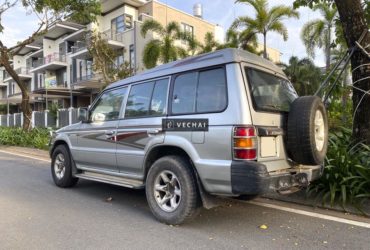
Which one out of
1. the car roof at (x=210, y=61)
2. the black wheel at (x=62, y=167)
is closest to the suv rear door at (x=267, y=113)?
the car roof at (x=210, y=61)

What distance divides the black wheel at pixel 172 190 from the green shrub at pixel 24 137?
1229 cm

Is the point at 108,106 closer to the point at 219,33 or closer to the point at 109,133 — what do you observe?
the point at 109,133

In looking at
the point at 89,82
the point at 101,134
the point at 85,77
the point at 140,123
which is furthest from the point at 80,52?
the point at 140,123

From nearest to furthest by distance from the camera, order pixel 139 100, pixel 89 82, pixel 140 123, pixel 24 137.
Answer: pixel 140 123 < pixel 139 100 < pixel 24 137 < pixel 89 82

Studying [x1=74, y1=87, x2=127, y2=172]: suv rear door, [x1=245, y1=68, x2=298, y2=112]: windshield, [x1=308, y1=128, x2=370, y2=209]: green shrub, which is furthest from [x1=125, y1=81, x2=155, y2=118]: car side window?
[x1=308, y1=128, x2=370, y2=209]: green shrub

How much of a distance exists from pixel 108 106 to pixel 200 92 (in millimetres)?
2254

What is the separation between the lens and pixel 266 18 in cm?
2109

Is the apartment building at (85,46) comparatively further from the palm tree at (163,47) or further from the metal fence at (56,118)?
the metal fence at (56,118)

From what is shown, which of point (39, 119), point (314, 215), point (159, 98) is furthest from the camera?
point (39, 119)

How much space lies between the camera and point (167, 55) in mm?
20609

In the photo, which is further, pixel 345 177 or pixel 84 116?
pixel 84 116

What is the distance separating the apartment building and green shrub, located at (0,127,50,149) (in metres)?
6.57

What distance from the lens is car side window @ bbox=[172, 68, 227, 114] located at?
4.43m

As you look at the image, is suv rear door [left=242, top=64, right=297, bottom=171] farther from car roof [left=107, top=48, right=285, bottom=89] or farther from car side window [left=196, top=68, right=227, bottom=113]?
car side window [left=196, top=68, right=227, bottom=113]
